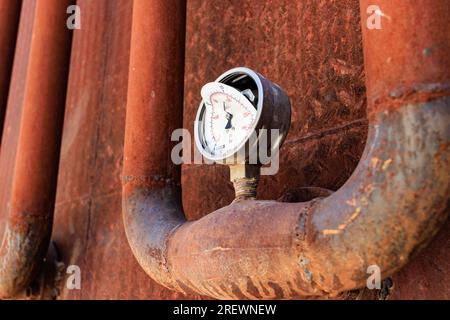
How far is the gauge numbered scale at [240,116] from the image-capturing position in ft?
4.80

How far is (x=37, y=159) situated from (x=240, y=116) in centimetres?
160

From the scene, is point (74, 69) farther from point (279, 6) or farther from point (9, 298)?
point (279, 6)

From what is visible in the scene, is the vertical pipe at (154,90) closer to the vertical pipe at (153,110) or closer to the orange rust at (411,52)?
the vertical pipe at (153,110)

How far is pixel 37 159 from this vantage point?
8.77ft

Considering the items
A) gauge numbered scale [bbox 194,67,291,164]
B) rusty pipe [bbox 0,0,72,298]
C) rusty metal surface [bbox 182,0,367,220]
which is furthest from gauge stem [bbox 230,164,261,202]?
rusty pipe [bbox 0,0,72,298]

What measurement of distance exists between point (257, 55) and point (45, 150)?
1.36m

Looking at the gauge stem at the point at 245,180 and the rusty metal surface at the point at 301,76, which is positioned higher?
the rusty metal surface at the point at 301,76

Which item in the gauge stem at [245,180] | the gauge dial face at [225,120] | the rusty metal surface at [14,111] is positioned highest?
the rusty metal surface at [14,111]

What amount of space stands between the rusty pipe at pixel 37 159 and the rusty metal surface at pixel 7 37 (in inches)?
39.7

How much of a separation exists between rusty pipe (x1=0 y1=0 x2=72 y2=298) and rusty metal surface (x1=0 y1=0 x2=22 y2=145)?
1007 millimetres

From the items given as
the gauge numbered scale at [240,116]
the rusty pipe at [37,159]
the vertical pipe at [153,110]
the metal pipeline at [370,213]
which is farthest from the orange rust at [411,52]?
the rusty pipe at [37,159]

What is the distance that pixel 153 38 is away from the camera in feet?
6.71

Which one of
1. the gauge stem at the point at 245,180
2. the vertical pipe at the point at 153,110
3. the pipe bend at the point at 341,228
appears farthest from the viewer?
the vertical pipe at the point at 153,110

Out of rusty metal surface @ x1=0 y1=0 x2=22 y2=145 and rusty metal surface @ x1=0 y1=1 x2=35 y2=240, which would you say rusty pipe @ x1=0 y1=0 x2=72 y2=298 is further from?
rusty metal surface @ x1=0 y1=1 x2=35 y2=240
